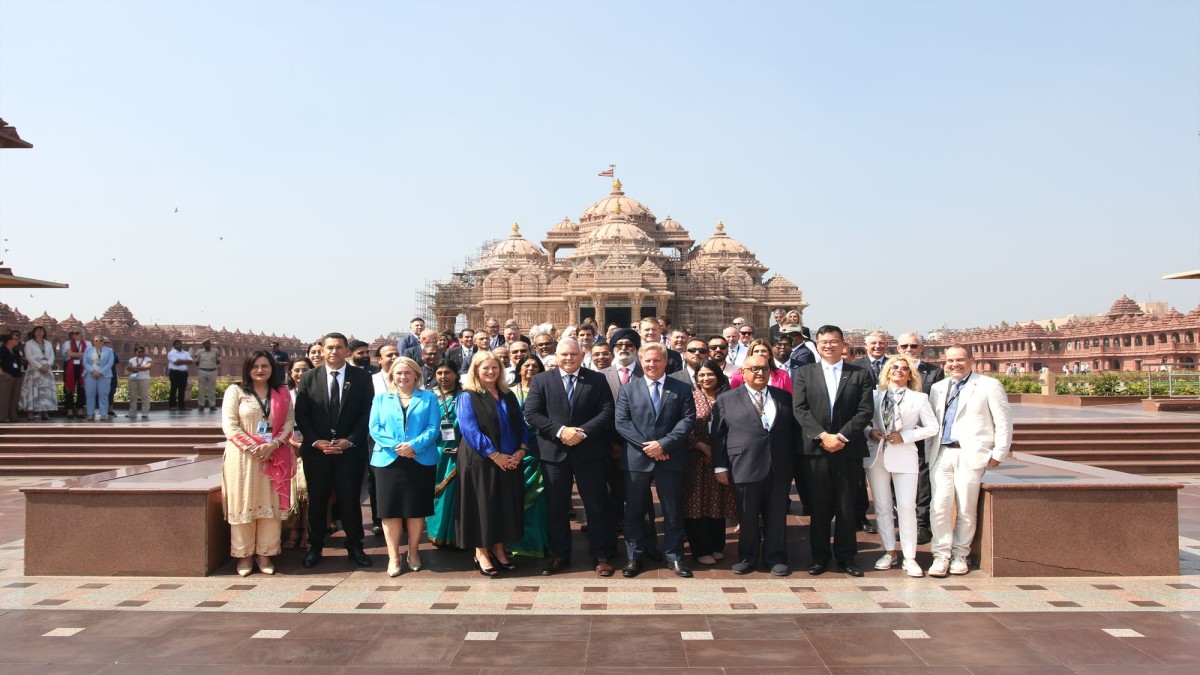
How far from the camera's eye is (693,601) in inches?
215

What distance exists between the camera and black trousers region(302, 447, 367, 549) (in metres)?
6.40

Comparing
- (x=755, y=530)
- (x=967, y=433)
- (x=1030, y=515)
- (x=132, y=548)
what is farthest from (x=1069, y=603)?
(x=132, y=548)

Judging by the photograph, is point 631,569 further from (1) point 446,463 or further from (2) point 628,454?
(1) point 446,463

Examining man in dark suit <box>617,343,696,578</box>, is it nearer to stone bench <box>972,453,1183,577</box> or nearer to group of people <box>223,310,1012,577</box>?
group of people <box>223,310,1012,577</box>

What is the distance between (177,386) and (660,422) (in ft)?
46.4

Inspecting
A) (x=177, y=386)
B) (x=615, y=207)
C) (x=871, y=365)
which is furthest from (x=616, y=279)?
(x=871, y=365)

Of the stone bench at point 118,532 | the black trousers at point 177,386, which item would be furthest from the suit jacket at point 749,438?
the black trousers at point 177,386

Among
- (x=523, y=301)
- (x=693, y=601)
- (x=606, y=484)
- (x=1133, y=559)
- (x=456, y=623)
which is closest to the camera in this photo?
(x=456, y=623)

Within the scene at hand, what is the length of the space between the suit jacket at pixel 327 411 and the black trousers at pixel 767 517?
9.29 feet

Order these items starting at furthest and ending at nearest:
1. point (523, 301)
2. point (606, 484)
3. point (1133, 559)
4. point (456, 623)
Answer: point (523, 301) → point (606, 484) → point (1133, 559) → point (456, 623)

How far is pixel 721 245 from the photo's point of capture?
6081cm

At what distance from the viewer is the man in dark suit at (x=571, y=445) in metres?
6.18

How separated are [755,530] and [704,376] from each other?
119cm

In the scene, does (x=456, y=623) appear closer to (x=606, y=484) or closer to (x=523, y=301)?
(x=606, y=484)
